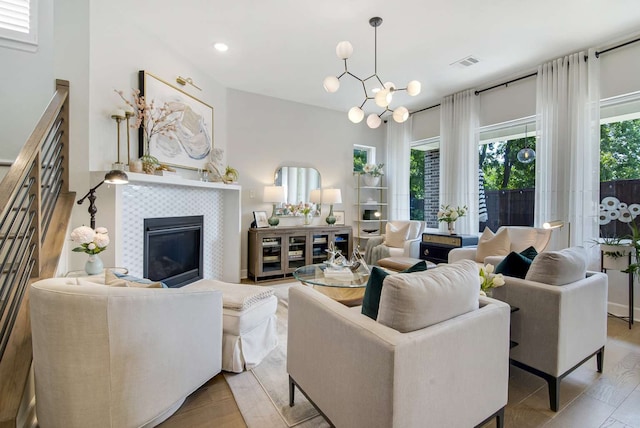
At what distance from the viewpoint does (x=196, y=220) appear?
368 centimetres

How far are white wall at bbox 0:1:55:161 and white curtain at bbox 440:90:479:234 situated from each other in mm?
4774

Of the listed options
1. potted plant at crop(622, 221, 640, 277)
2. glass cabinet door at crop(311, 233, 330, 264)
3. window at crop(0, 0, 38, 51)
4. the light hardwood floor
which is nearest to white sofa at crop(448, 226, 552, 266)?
potted plant at crop(622, 221, 640, 277)

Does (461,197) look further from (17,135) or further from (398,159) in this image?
(17,135)

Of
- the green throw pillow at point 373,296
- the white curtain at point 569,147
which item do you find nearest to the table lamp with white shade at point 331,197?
the white curtain at point 569,147

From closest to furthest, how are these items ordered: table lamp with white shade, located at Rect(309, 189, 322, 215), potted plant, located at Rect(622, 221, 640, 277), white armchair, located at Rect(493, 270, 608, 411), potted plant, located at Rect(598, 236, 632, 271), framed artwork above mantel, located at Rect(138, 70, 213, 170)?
white armchair, located at Rect(493, 270, 608, 411)
potted plant, located at Rect(622, 221, 640, 277)
potted plant, located at Rect(598, 236, 632, 271)
framed artwork above mantel, located at Rect(138, 70, 213, 170)
table lamp with white shade, located at Rect(309, 189, 322, 215)

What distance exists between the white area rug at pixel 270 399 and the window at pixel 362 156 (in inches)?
165

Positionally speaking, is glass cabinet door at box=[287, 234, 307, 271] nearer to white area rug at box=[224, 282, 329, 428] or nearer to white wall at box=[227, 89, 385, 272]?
white wall at box=[227, 89, 385, 272]

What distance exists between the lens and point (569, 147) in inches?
131

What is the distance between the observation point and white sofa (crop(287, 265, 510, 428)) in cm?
105

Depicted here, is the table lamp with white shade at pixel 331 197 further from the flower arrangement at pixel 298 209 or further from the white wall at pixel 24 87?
the white wall at pixel 24 87

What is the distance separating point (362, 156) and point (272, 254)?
273 centimetres

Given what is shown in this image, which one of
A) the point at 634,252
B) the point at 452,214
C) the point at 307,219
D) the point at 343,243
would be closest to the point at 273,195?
the point at 307,219

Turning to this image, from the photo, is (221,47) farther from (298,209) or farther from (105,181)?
(298,209)

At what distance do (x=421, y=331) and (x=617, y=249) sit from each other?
296cm
